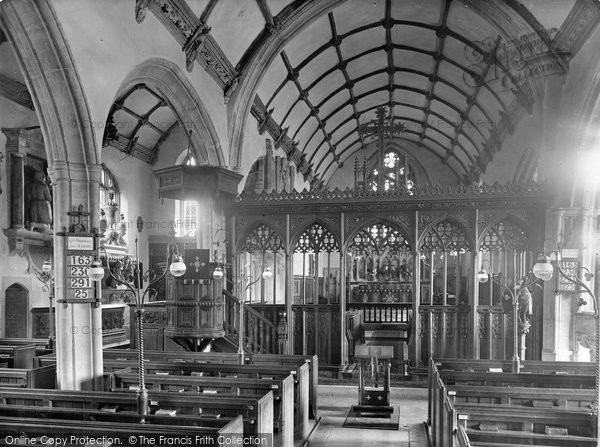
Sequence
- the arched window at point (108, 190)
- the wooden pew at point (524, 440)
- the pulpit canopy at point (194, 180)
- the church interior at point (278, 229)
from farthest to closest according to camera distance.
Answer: the arched window at point (108, 190)
the pulpit canopy at point (194, 180)
the church interior at point (278, 229)
the wooden pew at point (524, 440)

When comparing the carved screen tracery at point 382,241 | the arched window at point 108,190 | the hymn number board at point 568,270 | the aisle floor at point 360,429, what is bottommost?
the aisle floor at point 360,429

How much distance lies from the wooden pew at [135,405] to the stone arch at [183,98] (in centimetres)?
487

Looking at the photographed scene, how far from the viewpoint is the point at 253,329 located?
10578 millimetres

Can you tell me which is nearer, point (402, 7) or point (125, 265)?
point (402, 7)

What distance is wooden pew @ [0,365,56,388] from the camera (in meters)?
6.52

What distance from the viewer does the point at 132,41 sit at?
26.3 feet

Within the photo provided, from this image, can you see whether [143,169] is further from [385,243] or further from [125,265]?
[385,243]

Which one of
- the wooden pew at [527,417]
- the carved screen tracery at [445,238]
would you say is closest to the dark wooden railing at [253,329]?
the carved screen tracery at [445,238]

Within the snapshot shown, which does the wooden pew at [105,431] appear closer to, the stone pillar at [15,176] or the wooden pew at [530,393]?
the wooden pew at [530,393]

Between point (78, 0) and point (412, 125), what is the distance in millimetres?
18415

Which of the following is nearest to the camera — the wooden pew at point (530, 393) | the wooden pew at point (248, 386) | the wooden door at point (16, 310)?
the wooden pew at point (530, 393)

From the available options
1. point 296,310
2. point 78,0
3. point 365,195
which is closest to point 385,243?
point 365,195

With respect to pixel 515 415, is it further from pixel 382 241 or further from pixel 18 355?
pixel 18 355

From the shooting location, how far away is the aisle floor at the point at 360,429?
21.6ft
